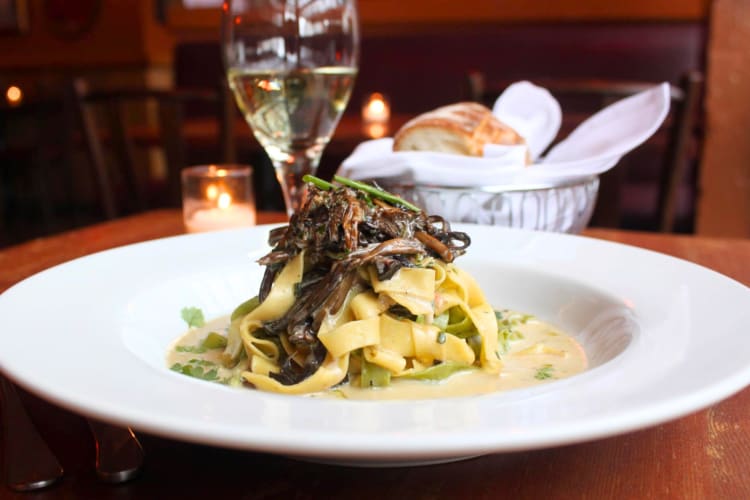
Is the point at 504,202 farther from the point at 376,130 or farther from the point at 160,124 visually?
the point at 160,124

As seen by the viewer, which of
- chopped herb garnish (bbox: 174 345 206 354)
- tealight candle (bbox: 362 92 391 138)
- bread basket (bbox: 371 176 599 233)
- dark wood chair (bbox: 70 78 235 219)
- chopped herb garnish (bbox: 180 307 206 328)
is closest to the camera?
chopped herb garnish (bbox: 174 345 206 354)

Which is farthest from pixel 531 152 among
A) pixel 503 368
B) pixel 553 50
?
pixel 553 50

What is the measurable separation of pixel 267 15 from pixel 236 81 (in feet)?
0.45

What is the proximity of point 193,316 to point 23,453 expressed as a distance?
0.42 m

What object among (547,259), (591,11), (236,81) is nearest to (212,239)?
(236,81)

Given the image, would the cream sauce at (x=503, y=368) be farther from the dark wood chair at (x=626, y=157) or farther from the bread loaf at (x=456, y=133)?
the dark wood chair at (x=626, y=157)

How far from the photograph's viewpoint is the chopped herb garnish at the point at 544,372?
0.89 m

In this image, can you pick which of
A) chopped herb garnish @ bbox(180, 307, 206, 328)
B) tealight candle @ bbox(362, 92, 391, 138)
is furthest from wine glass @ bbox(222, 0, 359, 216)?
tealight candle @ bbox(362, 92, 391, 138)

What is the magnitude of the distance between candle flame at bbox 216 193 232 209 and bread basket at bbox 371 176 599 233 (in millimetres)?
395

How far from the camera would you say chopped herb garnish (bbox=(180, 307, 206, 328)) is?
3.67ft

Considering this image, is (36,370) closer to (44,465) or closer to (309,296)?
(44,465)

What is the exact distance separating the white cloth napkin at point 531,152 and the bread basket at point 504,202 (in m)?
0.02

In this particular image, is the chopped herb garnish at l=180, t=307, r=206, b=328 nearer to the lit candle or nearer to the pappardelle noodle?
the pappardelle noodle

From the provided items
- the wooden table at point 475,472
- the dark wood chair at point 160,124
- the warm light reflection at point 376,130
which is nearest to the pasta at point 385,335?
the wooden table at point 475,472
